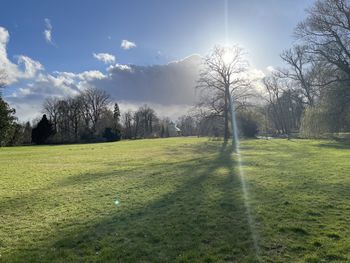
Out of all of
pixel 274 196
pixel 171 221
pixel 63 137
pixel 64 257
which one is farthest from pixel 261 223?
pixel 63 137

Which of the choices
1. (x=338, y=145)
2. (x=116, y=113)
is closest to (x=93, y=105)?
(x=116, y=113)

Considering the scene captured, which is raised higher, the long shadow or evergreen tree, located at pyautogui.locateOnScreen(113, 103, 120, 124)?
evergreen tree, located at pyautogui.locateOnScreen(113, 103, 120, 124)

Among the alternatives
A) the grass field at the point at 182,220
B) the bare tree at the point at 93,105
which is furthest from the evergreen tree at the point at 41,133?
the grass field at the point at 182,220

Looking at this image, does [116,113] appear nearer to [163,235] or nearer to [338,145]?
[338,145]

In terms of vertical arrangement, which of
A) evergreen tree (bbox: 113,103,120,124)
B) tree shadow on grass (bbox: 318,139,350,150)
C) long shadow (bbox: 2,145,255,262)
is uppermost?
evergreen tree (bbox: 113,103,120,124)

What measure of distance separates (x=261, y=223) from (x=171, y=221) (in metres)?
2.02

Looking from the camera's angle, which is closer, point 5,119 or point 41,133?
point 5,119

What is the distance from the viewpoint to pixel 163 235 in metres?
6.07

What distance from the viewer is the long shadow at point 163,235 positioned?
5172 millimetres

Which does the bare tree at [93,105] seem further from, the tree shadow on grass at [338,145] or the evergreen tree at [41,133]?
the tree shadow on grass at [338,145]

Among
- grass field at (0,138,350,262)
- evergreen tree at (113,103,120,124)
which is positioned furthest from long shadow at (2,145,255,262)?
evergreen tree at (113,103,120,124)

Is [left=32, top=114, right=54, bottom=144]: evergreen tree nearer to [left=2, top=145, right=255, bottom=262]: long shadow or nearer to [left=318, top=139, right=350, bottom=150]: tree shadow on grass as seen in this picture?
[left=318, top=139, right=350, bottom=150]: tree shadow on grass

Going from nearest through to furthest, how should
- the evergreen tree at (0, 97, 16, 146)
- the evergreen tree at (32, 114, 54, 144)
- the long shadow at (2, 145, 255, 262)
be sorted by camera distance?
the long shadow at (2, 145, 255, 262) → the evergreen tree at (0, 97, 16, 146) → the evergreen tree at (32, 114, 54, 144)

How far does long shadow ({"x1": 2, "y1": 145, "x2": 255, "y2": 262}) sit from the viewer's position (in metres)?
5.17
